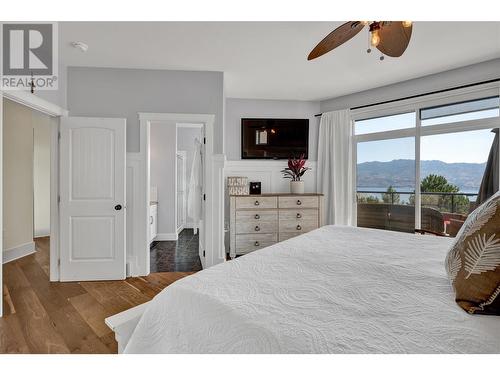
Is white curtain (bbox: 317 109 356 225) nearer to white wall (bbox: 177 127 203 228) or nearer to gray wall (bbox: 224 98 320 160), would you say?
gray wall (bbox: 224 98 320 160)

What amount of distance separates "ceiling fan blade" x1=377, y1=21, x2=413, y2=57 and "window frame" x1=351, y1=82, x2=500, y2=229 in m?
2.03

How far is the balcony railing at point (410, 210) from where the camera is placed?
3.23m

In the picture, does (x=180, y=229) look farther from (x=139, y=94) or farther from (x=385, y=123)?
(x=385, y=123)

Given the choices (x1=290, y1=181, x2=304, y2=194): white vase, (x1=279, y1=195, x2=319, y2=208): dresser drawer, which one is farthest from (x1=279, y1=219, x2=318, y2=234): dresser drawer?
(x1=290, y1=181, x2=304, y2=194): white vase

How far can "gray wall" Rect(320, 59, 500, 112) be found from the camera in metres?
2.91

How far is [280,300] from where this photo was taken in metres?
0.88

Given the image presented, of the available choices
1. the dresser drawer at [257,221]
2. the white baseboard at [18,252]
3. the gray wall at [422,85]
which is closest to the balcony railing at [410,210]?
the gray wall at [422,85]

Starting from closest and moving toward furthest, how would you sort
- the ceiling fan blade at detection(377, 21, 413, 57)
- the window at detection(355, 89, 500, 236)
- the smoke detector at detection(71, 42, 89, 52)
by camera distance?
the ceiling fan blade at detection(377, 21, 413, 57), the smoke detector at detection(71, 42, 89, 52), the window at detection(355, 89, 500, 236)

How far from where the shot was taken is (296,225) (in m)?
→ 3.78

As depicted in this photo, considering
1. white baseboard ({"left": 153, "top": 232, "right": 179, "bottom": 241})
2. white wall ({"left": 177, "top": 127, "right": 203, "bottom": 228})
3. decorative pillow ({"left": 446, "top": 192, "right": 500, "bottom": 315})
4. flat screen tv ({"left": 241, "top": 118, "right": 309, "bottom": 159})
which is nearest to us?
decorative pillow ({"left": 446, "top": 192, "right": 500, "bottom": 315})

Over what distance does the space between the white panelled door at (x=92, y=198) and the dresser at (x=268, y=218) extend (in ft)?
4.87

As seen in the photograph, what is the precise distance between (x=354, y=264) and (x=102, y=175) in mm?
2902

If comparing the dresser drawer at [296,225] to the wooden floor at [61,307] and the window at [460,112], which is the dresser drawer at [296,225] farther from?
the window at [460,112]
